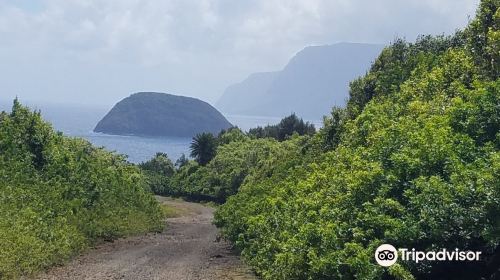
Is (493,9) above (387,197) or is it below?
above

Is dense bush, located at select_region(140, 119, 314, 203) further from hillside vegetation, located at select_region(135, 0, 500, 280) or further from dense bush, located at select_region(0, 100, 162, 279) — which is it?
hillside vegetation, located at select_region(135, 0, 500, 280)

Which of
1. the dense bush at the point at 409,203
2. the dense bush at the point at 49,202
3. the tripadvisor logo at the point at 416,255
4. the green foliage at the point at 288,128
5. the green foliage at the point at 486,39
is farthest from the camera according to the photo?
the green foliage at the point at 288,128

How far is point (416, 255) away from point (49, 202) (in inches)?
1055

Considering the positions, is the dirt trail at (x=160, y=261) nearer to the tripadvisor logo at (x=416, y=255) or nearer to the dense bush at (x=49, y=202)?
the dense bush at (x=49, y=202)

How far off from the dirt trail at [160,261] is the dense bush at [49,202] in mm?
1241

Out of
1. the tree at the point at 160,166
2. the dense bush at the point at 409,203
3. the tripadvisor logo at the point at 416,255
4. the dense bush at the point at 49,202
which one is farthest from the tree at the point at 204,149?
the tripadvisor logo at the point at 416,255

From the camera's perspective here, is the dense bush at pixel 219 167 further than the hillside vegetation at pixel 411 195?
Yes

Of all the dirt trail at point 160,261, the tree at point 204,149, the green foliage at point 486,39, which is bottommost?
the dirt trail at point 160,261

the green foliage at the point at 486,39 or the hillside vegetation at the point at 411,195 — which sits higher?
the green foliage at the point at 486,39

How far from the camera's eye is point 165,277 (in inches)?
1081

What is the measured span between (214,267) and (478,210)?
20.4 m

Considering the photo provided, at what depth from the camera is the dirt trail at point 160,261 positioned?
27.9 m

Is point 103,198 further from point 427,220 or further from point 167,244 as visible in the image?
point 427,220

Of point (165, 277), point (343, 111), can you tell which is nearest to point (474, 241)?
point (165, 277)
